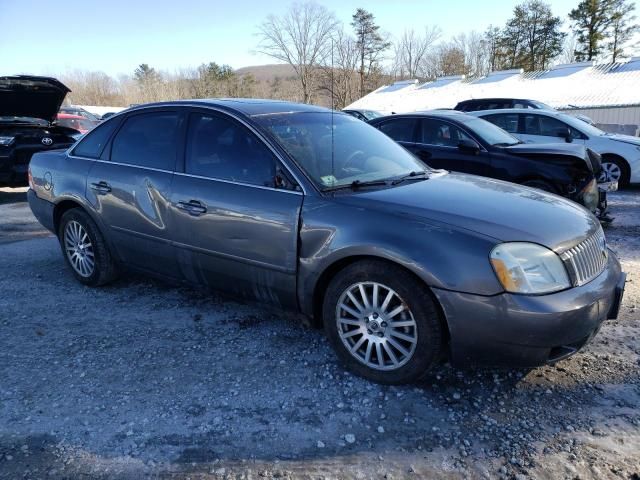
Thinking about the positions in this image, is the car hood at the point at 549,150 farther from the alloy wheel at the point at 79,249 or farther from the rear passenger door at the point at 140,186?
the alloy wheel at the point at 79,249

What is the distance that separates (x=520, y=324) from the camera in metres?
2.41

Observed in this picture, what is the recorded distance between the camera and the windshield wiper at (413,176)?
3.34 metres

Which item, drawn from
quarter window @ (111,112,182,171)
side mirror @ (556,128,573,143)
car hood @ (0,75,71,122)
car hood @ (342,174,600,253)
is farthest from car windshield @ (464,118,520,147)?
car hood @ (0,75,71,122)

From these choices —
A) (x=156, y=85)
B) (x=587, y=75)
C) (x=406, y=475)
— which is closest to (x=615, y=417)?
(x=406, y=475)

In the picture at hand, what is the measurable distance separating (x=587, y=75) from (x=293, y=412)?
33223 millimetres

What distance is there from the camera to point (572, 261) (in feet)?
8.50

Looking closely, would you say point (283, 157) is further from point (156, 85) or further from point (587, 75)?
point (156, 85)

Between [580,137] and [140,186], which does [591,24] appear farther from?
[140,186]

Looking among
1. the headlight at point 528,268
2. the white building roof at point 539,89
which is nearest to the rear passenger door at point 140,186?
the headlight at point 528,268

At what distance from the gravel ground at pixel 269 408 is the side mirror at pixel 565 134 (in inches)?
238

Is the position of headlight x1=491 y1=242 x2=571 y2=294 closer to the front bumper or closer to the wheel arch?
the front bumper

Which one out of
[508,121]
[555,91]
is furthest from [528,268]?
[555,91]

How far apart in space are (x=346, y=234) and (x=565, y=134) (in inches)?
309

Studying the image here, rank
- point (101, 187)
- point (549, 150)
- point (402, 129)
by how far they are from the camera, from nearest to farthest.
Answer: point (101, 187) → point (549, 150) → point (402, 129)
